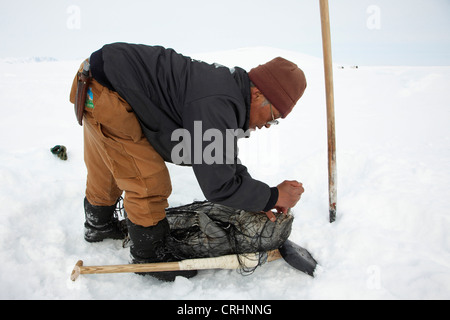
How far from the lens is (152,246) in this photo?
2008 mm

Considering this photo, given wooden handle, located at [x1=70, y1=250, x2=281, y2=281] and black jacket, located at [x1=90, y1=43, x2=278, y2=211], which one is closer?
black jacket, located at [x1=90, y1=43, x2=278, y2=211]

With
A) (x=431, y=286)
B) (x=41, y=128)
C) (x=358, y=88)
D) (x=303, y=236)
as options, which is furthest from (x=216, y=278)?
(x=358, y=88)

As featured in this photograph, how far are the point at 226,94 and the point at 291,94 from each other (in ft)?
1.20

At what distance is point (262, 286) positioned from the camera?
6.54 feet

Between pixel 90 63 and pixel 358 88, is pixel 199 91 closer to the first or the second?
pixel 90 63

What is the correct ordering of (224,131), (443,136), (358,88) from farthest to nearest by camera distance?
(358,88)
(443,136)
(224,131)

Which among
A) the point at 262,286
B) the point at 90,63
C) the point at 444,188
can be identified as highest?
the point at 90,63

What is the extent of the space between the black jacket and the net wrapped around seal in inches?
13.2

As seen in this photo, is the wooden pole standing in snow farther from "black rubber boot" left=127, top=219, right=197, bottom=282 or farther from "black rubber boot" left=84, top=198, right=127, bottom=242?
"black rubber boot" left=84, top=198, right=127, bottom=242

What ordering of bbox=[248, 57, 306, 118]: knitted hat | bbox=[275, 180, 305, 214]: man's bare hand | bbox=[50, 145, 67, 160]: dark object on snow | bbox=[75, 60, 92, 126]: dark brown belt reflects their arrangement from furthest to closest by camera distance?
1. bbox=[50, 145, 67, 160]: dark object on snow
2. bbox=[275, 180, 305, 214]: man's bare hand
3. bbox=[75, 60, 92, 126]: dark brown belt
4. bbox=[248, 57, 306, 118]: knitted hat

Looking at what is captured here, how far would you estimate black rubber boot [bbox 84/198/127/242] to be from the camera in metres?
2.26

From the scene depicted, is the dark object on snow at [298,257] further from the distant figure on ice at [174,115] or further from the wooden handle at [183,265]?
the distant figure on ice at [174,115]

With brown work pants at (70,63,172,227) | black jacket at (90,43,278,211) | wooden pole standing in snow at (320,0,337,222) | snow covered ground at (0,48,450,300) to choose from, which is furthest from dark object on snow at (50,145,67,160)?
wooden pole standing in snow at (320,0,337,222)

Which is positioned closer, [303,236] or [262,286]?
[262,286]
